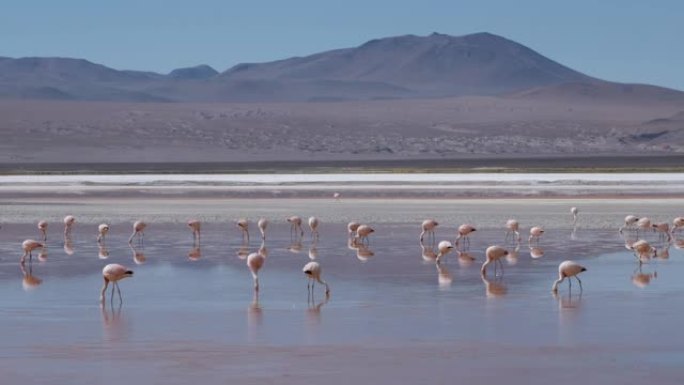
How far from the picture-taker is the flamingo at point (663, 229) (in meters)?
22.0

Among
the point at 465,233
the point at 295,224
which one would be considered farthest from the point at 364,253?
the point at 295,224

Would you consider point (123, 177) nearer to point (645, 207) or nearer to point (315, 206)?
point (315, 206)

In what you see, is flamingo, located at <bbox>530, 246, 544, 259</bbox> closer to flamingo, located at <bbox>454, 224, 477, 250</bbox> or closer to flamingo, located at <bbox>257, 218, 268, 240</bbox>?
flamingo, located at <bbox>454, 224, 477, 250</bbox>

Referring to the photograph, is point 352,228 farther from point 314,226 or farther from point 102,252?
point 102,252

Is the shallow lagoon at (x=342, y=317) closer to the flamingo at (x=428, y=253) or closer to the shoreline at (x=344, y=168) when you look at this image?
the flamingo at (x=428, y=253)

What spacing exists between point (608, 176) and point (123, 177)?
18206mm

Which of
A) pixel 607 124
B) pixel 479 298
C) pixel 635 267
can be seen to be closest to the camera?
pixel 479 298

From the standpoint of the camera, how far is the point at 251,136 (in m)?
106

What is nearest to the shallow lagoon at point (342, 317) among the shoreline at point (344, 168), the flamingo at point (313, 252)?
the flamingo at point (313, 252)

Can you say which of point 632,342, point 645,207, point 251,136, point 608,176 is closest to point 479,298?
point 632,342

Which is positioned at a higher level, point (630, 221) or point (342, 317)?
point (630, 221)

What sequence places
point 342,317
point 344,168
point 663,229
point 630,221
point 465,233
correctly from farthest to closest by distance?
1. point 344,168
2. point 630,221
3. point 663,229
4. point 465,233
5. point 342,317

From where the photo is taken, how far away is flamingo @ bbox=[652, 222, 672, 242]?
2199 cm

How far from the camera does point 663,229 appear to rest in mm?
22031
